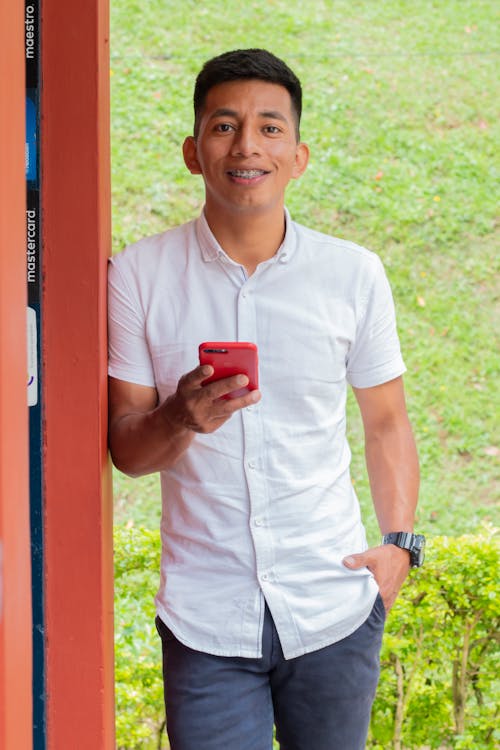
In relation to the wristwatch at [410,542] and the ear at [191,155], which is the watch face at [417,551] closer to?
the wristwatch at [410,542]

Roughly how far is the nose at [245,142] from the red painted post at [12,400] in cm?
89

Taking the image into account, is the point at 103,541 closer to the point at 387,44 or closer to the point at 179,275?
the point at 179,275

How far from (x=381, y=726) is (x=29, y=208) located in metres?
2.31

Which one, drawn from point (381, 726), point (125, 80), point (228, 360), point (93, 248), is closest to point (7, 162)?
point (228, 360)

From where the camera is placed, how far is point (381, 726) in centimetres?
374

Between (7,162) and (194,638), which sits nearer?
(7,162)

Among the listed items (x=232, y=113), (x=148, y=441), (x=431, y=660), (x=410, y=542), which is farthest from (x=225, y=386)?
(x=431, y=660)

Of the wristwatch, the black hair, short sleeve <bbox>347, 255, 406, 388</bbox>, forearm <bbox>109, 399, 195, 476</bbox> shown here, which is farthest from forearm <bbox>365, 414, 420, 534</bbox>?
the black hair

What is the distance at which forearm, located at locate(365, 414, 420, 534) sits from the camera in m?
2.54

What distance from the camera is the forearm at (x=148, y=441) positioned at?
2105 mm

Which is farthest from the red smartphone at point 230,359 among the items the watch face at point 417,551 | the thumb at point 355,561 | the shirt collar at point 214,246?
the watch face at point 417,551

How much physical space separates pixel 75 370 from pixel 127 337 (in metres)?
0.13

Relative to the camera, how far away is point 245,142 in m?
2.24

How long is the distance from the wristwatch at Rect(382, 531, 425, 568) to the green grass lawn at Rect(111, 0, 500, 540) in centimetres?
312
